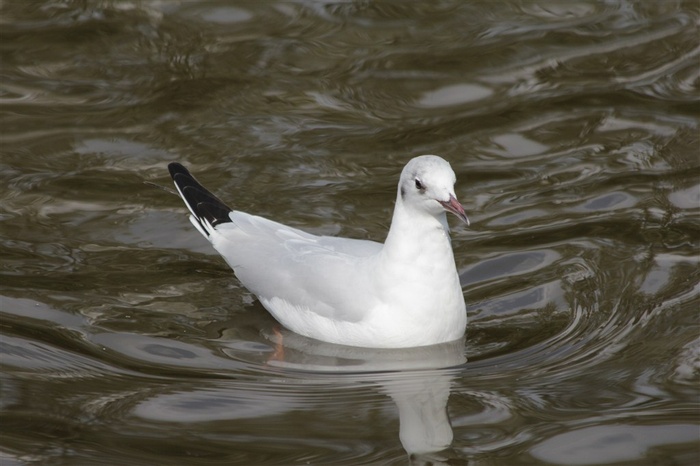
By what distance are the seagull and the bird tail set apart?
0.76m

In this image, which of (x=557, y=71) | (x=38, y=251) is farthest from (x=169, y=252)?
(x=557, y=71)

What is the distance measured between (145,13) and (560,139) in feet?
14.2

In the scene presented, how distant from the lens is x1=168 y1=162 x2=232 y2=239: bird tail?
7781 mm

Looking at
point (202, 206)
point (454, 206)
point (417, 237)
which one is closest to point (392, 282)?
point (417, 237)

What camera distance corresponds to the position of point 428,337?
665 centimetres

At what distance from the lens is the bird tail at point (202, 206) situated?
778 centimetres

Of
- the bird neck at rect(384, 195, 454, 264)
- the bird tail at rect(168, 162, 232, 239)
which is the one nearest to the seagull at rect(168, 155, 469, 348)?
the bird neck at rect(384, 195, 454, 264)

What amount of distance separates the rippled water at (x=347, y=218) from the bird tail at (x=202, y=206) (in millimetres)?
317

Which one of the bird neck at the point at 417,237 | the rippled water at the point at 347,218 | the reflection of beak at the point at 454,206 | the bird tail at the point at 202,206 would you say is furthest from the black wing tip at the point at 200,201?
the reflection of beak at the point at 454,206

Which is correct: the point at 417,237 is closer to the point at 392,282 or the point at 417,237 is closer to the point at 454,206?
the point at 392,282

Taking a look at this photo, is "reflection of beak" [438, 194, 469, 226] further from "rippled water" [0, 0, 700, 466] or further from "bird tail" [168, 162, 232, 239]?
"bird tail" [168, 162, 232, 239]

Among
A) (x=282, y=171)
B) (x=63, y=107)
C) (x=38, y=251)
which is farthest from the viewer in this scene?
(x=63, y=107)

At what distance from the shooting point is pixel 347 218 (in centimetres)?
850

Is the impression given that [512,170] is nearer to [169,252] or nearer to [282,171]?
[282,171]
